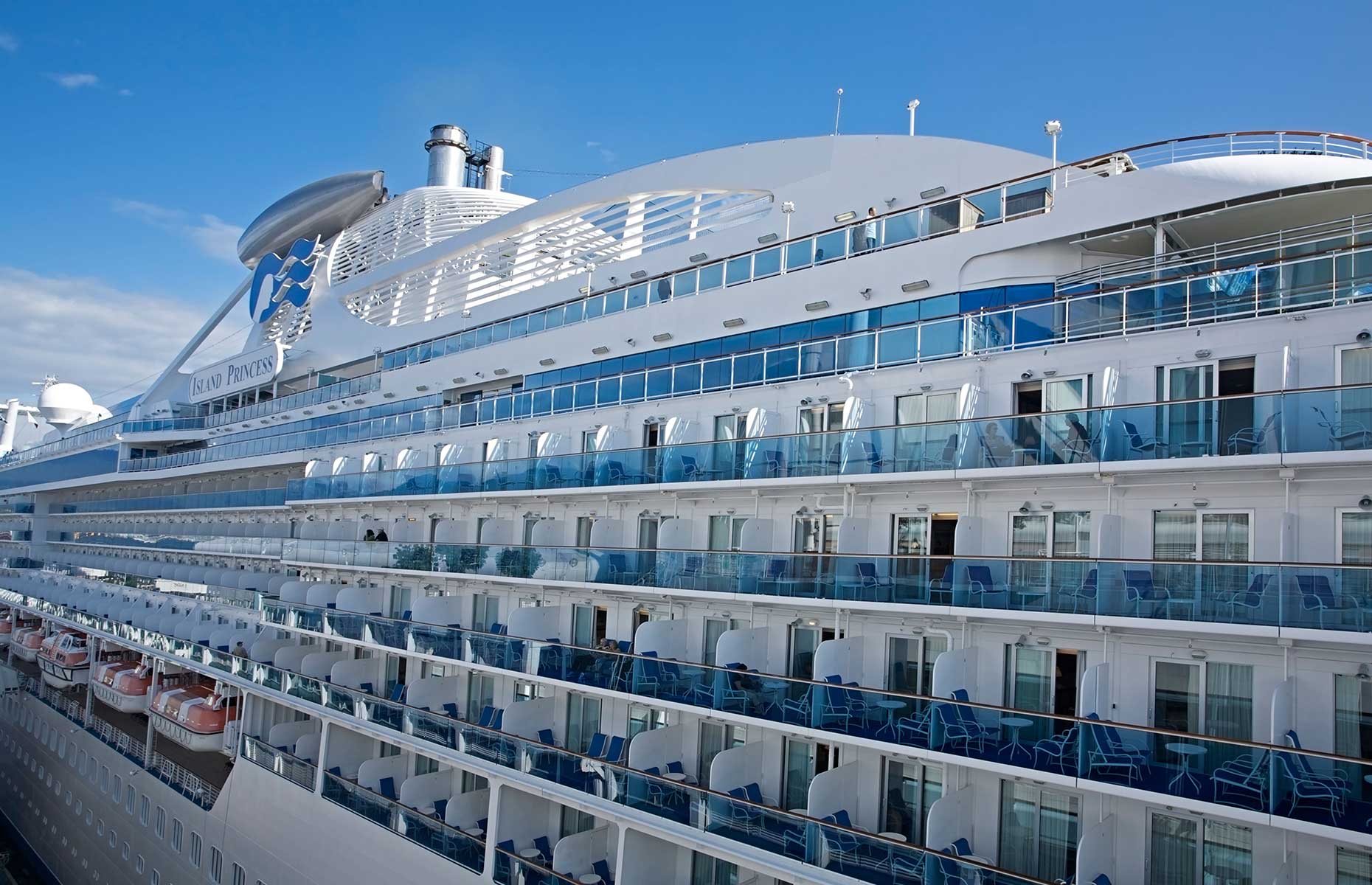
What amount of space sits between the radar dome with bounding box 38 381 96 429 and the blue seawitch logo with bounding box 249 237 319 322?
21492 millimetres

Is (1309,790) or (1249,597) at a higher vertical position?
(1249,597)

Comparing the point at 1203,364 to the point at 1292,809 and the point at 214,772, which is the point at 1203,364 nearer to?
the point at 1292,809

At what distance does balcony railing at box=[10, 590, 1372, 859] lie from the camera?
707 cm

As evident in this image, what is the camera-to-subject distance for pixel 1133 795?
7.80m

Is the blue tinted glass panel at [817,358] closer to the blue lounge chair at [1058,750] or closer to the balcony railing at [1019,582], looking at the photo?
the balcony railing at [1019,582]

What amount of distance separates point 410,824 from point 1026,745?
9079 millimetres

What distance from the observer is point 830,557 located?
34.3ft

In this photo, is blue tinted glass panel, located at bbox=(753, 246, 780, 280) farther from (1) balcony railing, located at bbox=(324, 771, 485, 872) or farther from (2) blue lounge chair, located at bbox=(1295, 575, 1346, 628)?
(1) balcony railing, located at bbox=(324, 771, 485, 872)

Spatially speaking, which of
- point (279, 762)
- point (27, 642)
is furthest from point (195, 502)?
point (279, 762)

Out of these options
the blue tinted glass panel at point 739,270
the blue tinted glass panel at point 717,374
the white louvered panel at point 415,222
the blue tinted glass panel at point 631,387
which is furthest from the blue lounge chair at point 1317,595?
the white louvered panel at point 415,222

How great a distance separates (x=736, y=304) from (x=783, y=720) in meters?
6.73

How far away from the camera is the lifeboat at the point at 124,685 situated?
23328 mm

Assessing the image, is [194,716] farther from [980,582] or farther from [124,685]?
[980,582]

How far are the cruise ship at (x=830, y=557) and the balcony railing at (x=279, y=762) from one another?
91mm
